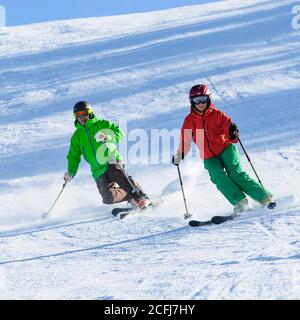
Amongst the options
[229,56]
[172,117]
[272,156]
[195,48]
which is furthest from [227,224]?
[195,48]

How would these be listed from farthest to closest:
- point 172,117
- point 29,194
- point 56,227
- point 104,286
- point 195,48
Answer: point 195,48
point 172,117
point 29,194
point 56,227
point 104,286

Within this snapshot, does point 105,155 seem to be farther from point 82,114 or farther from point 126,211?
point 126,211

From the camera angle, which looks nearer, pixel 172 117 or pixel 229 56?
pixel 172 117

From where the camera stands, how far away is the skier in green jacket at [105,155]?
344 inches

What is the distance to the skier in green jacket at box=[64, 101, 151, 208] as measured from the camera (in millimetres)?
8734

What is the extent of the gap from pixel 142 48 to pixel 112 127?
1108 cm

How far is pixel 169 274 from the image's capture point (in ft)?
19.0

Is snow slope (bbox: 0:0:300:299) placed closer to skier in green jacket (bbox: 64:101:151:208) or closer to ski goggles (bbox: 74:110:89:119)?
skier in green jacket (bbox: 64:101:151:208)

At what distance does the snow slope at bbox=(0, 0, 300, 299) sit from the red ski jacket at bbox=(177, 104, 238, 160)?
737 millimetres

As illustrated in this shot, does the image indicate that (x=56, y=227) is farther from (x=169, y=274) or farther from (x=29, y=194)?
(x=169, y=274)

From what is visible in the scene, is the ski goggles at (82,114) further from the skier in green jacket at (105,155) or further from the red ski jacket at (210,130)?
the red ski jacket at (210,130)

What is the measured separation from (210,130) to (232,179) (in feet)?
1.96

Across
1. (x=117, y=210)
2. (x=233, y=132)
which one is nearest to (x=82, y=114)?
(x=117, y=210)

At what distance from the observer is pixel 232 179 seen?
317 inches
